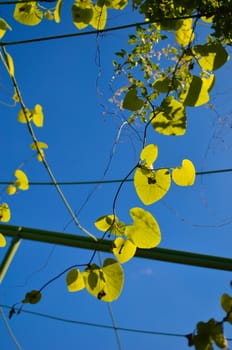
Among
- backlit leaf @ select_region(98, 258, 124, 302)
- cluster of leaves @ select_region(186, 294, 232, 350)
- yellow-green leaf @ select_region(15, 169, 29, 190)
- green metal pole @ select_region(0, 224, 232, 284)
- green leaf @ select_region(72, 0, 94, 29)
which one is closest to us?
cluster of leaves @ select_region(186, 294, 232, 350)

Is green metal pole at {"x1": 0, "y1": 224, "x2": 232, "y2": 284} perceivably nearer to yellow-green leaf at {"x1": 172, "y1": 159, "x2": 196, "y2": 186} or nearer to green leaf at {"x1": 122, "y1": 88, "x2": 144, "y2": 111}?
yellow-green leaf at {"x1": 172, "y1": 159, "x2": 196, "y2": 186}

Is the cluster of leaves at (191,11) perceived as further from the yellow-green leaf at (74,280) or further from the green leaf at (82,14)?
the yellow-green leaf at (74,280)

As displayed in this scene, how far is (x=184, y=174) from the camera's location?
2.64 feet

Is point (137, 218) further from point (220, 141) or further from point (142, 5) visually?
point (220, 141)

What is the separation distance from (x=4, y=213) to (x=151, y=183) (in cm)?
50

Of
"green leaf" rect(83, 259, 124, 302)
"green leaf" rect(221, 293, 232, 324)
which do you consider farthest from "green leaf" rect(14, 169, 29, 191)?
"green leaf" rect(221, 293, 232, 324)

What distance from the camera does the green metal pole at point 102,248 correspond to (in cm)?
79

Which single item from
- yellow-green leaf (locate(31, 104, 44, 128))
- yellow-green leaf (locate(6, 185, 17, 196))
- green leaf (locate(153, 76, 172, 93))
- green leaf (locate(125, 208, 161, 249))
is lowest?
green leaf (locate(125, 208, 161, 249))

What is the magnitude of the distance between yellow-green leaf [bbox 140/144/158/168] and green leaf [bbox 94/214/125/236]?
13 cm

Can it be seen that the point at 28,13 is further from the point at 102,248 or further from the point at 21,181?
the point at 102,248

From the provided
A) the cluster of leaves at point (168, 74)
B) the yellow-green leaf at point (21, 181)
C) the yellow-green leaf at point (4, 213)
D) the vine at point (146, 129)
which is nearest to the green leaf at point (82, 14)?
the vine at point (146, 129)

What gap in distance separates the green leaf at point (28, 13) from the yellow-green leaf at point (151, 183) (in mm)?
506

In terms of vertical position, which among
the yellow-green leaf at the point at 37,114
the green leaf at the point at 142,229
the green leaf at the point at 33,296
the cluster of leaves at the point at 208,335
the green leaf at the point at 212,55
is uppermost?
the yellow-green leaf at the point at 37,114

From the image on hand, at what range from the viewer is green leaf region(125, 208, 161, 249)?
738 millimetres
